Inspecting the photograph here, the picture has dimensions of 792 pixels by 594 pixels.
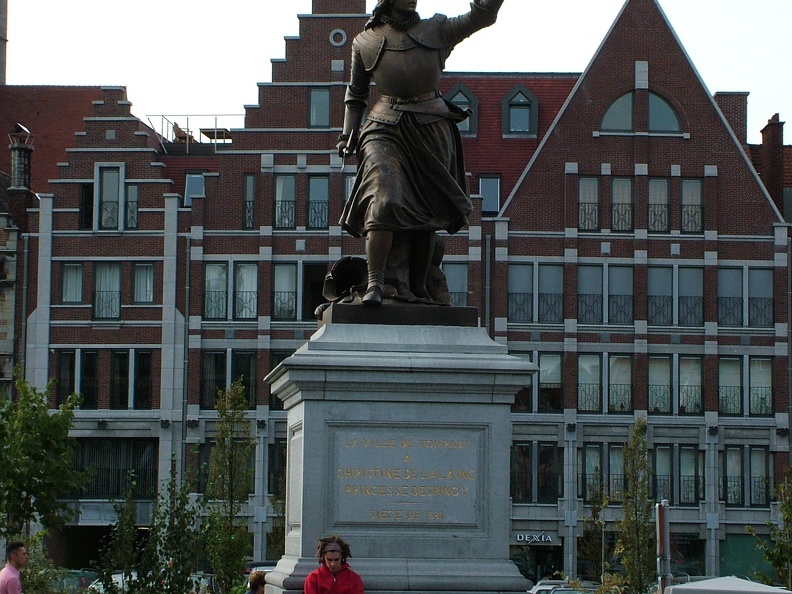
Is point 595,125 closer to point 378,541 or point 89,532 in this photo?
point 89,532

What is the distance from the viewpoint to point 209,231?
49844mm

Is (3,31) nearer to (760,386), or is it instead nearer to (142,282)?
(142,282)

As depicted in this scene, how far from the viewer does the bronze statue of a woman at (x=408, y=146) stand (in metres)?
12.6

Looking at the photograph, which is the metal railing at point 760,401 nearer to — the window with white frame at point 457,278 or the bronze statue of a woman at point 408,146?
the window with white frame at point 457,278

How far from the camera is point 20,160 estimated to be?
52.8 metres

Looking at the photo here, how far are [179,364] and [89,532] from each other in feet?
19.3

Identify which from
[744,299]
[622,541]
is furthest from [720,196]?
[622,541]

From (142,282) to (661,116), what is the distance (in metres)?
16.8

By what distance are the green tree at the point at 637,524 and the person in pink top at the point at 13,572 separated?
23.9 metres

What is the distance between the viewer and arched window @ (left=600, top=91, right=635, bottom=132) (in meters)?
49.8

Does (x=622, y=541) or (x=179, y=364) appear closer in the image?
(x=622, y=541)

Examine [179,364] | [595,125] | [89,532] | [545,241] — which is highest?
[595,125]

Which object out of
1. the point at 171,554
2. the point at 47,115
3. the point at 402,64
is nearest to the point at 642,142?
the point at 47,115

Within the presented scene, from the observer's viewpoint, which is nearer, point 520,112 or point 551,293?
point 551,293
